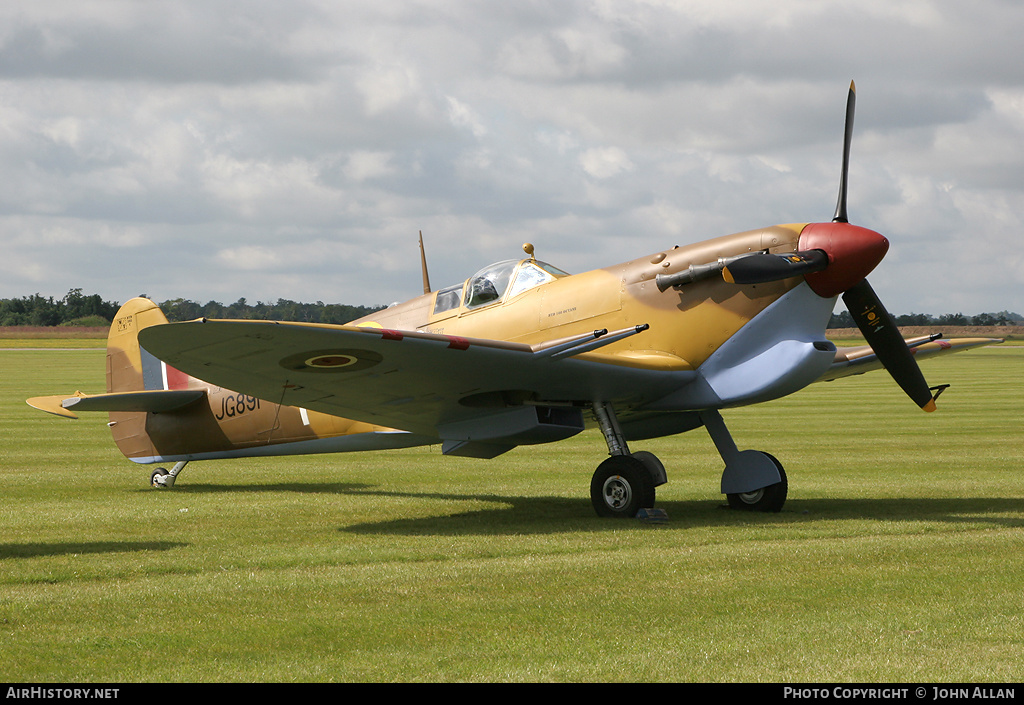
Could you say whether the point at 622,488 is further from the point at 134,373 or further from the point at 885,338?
the point at 134,373

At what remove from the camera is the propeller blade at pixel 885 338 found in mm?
10672

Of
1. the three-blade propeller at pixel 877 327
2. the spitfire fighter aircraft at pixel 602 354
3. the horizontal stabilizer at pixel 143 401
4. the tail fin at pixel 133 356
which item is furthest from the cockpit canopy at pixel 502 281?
the tail fin at pixel 133 356

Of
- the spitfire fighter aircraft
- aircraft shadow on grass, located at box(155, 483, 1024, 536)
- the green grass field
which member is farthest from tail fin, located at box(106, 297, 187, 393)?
aircraft shadow on grass, located at box(155, 483, 1024, 536)

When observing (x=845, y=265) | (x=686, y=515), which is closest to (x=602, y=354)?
(x=686, y=515)

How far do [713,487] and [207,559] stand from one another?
7.09 m

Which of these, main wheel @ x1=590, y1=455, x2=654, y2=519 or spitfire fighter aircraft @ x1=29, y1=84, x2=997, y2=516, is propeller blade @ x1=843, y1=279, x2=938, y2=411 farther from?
main wheel @ x1=590, y1=455, x2=654, y2=519

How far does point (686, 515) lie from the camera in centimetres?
1062

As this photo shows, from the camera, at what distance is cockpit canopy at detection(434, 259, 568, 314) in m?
11.4

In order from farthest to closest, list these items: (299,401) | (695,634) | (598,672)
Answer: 1. (299,401)
2. (695,634)
3. (598,672)

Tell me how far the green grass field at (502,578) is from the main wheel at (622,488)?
25cm

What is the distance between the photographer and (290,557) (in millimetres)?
7957
